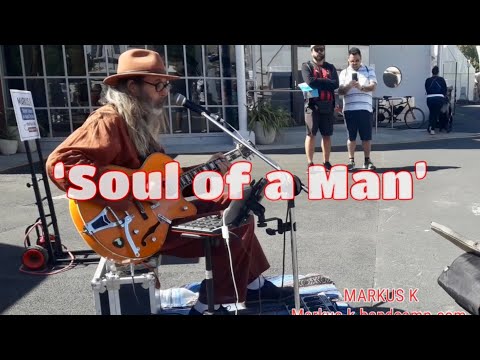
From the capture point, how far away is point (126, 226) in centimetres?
258

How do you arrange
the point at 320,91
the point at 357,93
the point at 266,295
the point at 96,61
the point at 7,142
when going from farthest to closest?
the point at 96,61 → the point at 7,142 → the point at 357,93 → the point at 320,91 → the point at 266,295

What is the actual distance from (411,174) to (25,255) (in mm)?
5147

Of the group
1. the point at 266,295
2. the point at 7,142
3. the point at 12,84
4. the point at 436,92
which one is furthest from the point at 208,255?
the point at 436,92

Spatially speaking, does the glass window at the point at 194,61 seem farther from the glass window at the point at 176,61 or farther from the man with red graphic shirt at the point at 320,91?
the man with red graphic shirt at the point at 320,91

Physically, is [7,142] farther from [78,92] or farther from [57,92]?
[78,92]

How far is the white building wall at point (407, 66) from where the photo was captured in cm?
1333

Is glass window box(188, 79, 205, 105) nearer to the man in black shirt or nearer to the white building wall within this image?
the man in black shirt

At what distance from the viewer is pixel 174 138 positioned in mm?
10547

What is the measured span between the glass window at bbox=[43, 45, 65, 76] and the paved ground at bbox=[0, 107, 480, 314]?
3.99 m

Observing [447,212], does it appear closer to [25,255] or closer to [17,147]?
[25,255]

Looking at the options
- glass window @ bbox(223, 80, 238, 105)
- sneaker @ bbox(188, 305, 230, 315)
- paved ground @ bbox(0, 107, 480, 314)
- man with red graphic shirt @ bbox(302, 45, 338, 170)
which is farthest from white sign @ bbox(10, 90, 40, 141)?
glass window @ bbox(223, 80, 238, 105)

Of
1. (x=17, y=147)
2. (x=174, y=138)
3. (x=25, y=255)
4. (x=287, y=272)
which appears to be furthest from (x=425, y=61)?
(x=25, y=255)

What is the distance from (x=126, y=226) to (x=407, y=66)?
1268 cm

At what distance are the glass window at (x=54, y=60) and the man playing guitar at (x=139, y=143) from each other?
8.31m
